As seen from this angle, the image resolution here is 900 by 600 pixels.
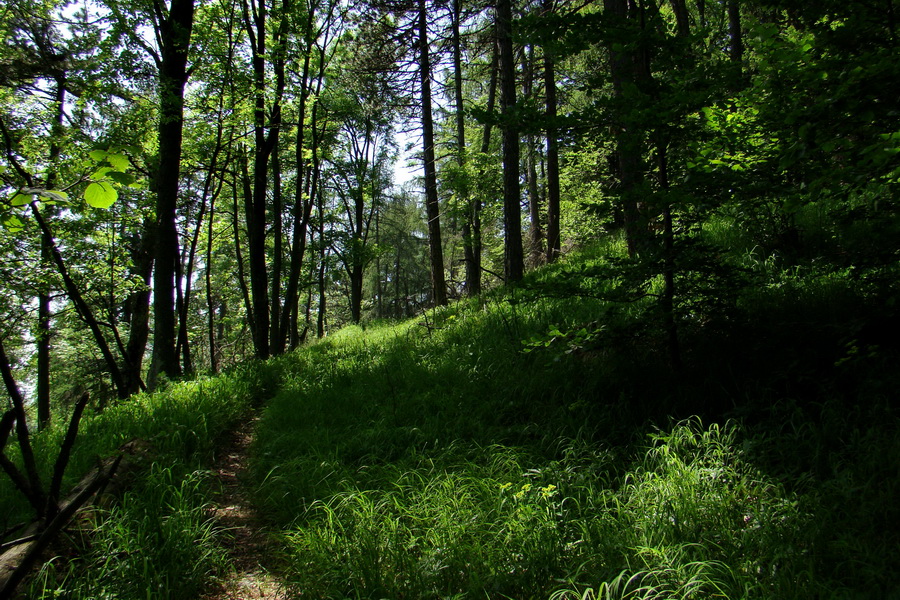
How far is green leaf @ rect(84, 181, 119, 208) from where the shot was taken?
1.34 metres

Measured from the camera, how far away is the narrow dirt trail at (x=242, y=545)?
105 inches

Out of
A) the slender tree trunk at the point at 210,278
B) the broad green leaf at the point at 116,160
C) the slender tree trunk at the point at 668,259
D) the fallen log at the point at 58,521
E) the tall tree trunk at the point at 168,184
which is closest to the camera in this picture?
the broad green leaf at the point at 116,160

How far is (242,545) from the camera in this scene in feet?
10.1

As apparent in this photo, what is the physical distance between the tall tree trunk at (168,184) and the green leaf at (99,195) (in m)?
7.04

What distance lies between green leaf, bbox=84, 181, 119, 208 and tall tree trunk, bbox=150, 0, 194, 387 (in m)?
7.04

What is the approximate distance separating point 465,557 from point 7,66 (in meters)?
13.3

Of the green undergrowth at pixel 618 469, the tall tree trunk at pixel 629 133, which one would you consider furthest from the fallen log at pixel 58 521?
the tall tree trunk at pixel 629 133

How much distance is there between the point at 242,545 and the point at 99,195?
Result: 108 inches

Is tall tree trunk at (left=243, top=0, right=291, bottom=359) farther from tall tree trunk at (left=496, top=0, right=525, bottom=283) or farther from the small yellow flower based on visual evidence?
the small yellow flower

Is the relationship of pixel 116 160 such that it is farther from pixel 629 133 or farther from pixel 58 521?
pixel 629 133

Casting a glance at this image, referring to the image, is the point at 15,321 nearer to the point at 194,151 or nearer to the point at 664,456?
the point at 194,151

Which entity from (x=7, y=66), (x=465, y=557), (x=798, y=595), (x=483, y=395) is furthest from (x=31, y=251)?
(x=798, y=595)

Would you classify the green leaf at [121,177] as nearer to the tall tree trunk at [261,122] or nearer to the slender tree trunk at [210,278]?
the tall tree trunk at [261,122]

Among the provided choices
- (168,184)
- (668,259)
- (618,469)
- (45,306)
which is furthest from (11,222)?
(45,306)
